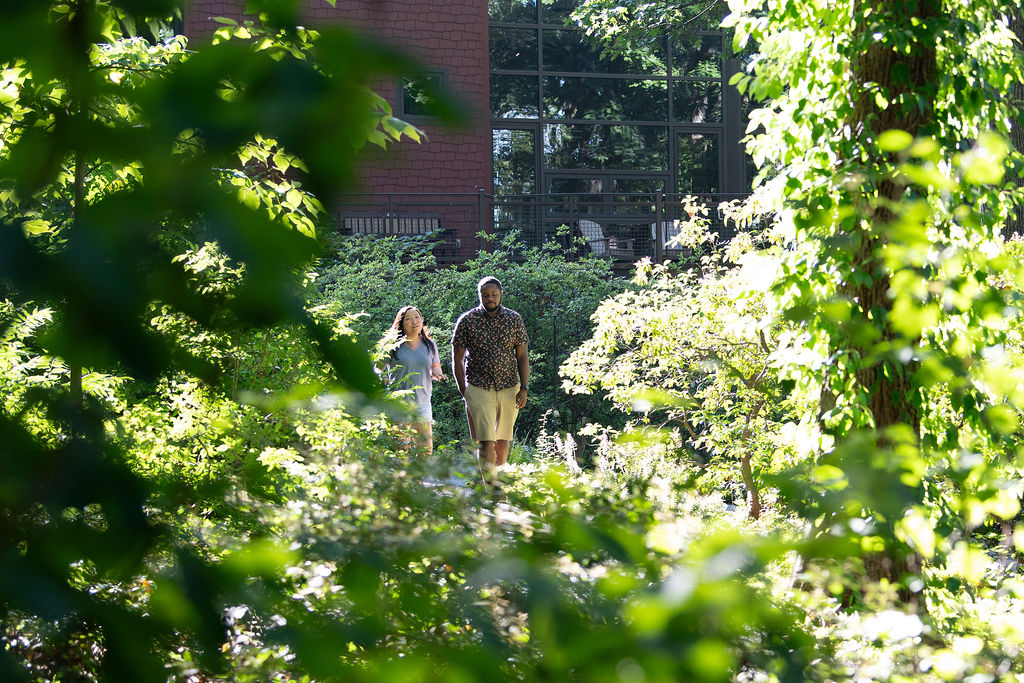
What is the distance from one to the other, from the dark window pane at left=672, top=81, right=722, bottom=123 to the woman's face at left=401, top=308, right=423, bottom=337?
13.3 meters

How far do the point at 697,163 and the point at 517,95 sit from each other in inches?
162

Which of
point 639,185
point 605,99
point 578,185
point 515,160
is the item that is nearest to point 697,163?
point 639,185

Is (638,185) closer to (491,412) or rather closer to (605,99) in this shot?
(605,99)

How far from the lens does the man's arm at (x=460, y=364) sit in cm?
898

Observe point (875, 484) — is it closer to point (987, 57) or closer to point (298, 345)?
point (298, 345)

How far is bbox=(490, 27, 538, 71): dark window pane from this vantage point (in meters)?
19.8

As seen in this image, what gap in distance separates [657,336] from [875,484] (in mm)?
6336

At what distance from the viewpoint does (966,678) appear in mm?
1939

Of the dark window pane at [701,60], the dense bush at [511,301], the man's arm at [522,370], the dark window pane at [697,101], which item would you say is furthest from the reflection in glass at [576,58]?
the man's arm at [522,370]

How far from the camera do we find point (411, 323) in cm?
894

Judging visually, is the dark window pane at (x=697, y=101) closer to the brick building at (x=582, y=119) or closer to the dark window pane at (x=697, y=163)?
the brick building at (x=582, y=119)

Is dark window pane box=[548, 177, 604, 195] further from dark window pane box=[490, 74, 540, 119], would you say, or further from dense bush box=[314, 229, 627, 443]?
dense bush box=[314, 229, 627, 443]

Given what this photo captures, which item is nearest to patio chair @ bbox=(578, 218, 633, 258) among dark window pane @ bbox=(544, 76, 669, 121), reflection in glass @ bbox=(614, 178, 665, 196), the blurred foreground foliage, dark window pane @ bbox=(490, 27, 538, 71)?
reflection in glass @ bbox=(614, 178, 665, 196)

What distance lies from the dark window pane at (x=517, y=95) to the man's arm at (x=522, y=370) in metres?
11.6
